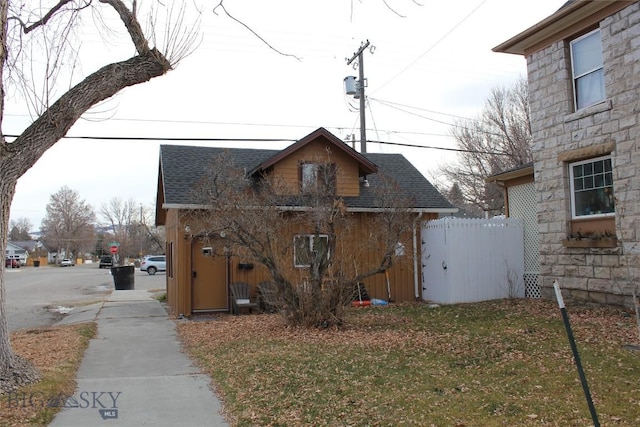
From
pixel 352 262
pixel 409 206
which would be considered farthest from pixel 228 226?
pixel 409 206

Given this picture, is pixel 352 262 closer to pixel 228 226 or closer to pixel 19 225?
pixel 228 226

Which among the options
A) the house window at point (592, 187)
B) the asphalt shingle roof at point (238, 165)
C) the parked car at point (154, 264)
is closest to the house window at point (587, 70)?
the house window at point (592, 187)

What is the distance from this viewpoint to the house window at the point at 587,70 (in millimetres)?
11328

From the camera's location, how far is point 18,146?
6742 millimetres

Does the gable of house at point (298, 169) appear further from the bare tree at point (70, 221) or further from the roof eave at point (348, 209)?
the bare tree at point (70, 221)

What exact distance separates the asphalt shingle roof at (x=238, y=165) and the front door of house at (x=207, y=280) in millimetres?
1589

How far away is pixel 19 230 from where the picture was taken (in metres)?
132

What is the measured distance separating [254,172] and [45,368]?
9.08 m

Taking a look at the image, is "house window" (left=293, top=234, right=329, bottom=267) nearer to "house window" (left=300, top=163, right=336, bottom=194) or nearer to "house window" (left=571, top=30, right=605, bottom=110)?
"house window" (left=300, top=163, right=336, bottom=194)

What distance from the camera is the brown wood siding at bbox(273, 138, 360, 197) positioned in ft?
50.4

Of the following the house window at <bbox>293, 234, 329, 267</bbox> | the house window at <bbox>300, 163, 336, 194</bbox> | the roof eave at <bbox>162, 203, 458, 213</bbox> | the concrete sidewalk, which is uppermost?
the house window at <bbox>300, 163, 336, 194</bbox>

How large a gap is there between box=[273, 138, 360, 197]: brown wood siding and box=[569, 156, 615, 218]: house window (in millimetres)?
6072

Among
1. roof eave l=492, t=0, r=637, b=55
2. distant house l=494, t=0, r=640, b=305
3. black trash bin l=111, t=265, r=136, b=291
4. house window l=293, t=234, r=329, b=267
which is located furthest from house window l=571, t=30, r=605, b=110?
black trash bin l=111, t=265, r=136, b=291

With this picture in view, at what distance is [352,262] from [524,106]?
2370 centimetres
